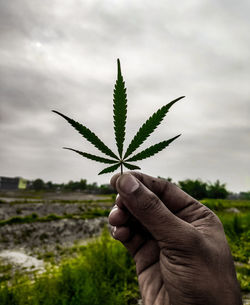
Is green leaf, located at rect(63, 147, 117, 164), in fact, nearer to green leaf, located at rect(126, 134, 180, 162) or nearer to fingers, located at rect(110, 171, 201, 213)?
green leaf, located at rect(126, 134, 180, 162)

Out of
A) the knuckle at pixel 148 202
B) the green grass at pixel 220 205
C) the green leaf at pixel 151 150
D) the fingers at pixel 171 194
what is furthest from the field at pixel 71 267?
the green grass at pixel 220 205

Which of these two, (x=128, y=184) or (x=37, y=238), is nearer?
(x=128, y=184)

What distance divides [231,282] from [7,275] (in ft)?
17.9

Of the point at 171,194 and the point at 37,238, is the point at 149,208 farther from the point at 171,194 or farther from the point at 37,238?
the point at 37,238

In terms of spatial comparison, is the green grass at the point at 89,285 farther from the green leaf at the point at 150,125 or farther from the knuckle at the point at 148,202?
the green leaf at the point at 150,125

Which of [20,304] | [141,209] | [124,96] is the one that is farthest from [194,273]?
[20,304]

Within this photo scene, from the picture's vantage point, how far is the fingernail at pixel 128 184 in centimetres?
111

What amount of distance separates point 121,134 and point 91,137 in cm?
11

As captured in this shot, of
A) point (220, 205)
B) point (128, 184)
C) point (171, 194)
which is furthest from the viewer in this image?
point (220, 205)

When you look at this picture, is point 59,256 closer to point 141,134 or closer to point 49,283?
point 49,283

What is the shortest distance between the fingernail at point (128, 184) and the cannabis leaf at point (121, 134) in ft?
0.77

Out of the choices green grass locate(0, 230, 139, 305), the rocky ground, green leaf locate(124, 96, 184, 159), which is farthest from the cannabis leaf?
the rocky ground

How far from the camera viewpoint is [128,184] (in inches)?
44.0

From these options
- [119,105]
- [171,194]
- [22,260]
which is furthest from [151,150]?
[22,260]
